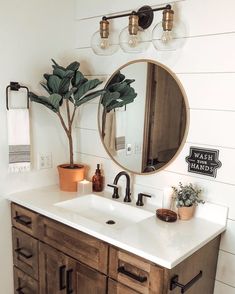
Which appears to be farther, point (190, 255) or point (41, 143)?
point (41, 143)

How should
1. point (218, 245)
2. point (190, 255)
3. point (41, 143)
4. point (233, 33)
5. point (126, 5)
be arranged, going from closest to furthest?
point (190, 255)
point (233, 33)
point (218, 245)
point (126, 5)
point (41, 143)

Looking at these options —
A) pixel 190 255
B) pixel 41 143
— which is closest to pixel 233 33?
pixel 190 255

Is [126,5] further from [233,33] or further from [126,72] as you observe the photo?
[233,33]

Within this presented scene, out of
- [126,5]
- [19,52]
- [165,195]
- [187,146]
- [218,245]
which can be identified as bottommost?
[218,245]

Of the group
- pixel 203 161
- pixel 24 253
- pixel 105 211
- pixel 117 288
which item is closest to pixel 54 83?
pixel 105 211

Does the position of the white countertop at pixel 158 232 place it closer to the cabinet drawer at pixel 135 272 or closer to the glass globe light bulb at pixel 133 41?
the cabinet drawer at pixel 135 272

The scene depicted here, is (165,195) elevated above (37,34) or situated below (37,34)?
below

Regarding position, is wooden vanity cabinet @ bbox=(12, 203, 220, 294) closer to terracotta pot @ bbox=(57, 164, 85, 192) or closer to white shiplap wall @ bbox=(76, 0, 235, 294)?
white shiplap wall @ bbox=(76, 0, 235, 294)

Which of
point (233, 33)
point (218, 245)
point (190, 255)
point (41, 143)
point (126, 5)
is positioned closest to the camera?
point (190, 255)

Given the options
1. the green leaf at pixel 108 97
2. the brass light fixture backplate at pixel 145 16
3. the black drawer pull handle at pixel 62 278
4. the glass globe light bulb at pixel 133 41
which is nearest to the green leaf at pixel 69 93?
the green leaf at pixel 108 97

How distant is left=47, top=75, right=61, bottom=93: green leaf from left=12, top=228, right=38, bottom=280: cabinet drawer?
94 centimetres

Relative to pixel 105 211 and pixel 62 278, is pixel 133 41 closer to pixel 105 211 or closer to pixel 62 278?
pixel 105 211

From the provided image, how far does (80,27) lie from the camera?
215cm

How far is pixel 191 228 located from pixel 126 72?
103 centimetres
